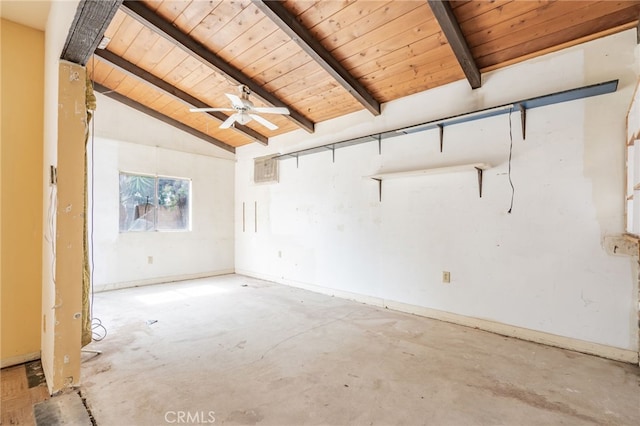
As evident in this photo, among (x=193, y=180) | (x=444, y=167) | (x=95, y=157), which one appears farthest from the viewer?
(x=193, y=180)

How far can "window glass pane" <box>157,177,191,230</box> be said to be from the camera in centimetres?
550

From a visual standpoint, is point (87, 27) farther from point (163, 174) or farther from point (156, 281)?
point (156, 281)

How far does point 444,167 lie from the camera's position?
10.7ft

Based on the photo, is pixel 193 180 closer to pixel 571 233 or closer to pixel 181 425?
pixel 181 425

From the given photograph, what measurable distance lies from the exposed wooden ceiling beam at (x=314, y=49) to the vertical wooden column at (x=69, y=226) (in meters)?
1.63

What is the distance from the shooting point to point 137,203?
5.23 metres

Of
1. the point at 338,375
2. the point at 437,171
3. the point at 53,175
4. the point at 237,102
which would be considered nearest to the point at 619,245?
the point at 437,171

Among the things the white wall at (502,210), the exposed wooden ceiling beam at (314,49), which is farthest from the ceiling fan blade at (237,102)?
the white wall at (502,210)

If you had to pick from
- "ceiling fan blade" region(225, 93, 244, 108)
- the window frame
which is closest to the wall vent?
the window frame

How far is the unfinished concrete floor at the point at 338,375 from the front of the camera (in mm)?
1767

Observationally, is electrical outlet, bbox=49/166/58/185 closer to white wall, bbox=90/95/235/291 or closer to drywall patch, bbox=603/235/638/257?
white wall, bbox=90/95/235/291

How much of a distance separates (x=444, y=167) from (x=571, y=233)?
131 centimetres

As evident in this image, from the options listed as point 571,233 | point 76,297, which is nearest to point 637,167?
point 571,233

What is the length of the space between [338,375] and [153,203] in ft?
15.8
